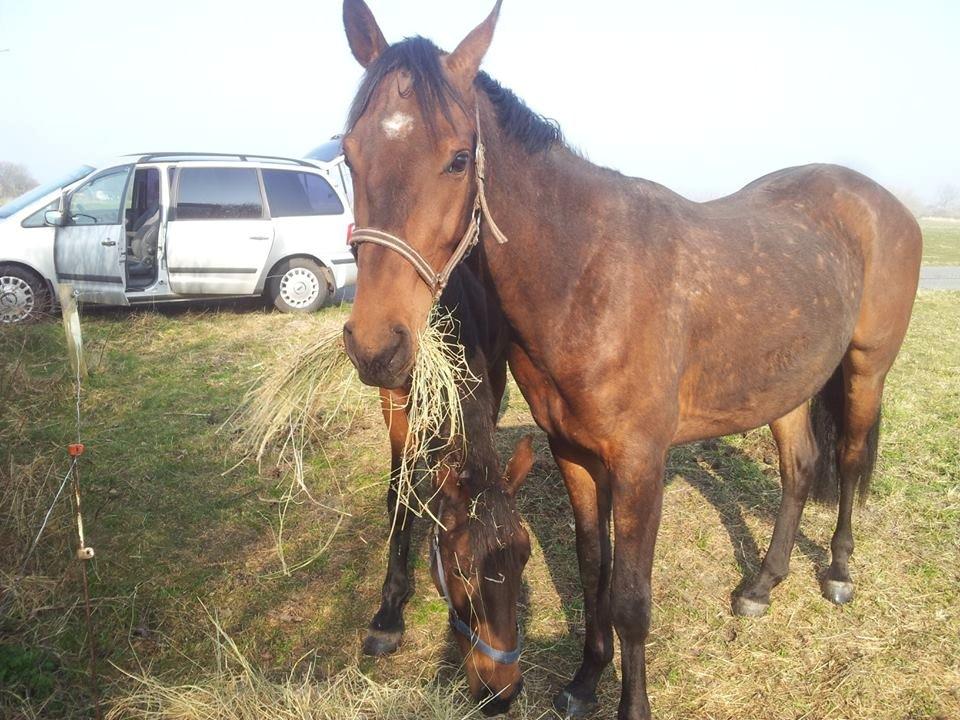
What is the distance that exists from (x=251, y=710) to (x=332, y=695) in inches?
10.0

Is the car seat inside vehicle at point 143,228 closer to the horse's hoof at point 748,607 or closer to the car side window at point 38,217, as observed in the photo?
the car side window at point 38,217

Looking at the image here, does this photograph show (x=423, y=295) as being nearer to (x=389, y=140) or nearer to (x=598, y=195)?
(x=389, y=140)

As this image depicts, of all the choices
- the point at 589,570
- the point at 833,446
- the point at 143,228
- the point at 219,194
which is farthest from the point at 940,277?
the point at 589,570

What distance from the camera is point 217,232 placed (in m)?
8.79

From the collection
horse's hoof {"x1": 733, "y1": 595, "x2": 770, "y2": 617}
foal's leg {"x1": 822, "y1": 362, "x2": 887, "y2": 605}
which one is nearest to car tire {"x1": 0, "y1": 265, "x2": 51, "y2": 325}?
horse's hoof {"x1": 733, "y1": 595, "x2": 770, "y2": 617}

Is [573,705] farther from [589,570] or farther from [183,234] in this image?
[183,234]

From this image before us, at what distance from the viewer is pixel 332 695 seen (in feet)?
6.98

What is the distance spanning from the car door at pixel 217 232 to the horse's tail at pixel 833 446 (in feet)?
24.5

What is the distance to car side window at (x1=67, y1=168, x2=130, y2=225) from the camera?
838 centimetres

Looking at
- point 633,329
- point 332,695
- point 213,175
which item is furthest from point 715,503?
point 213,175

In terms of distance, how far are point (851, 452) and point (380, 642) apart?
284 cm

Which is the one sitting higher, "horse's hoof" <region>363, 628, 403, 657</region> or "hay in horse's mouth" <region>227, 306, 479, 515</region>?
"hay in horse's mouth" <region>227, 306, 479, 515</region>

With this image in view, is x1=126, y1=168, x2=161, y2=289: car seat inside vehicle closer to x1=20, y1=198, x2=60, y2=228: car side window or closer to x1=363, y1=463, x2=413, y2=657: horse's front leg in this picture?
x1=20, y1=198, x2=60, y2=228: car side window

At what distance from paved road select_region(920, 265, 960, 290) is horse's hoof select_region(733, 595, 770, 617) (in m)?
14.5
